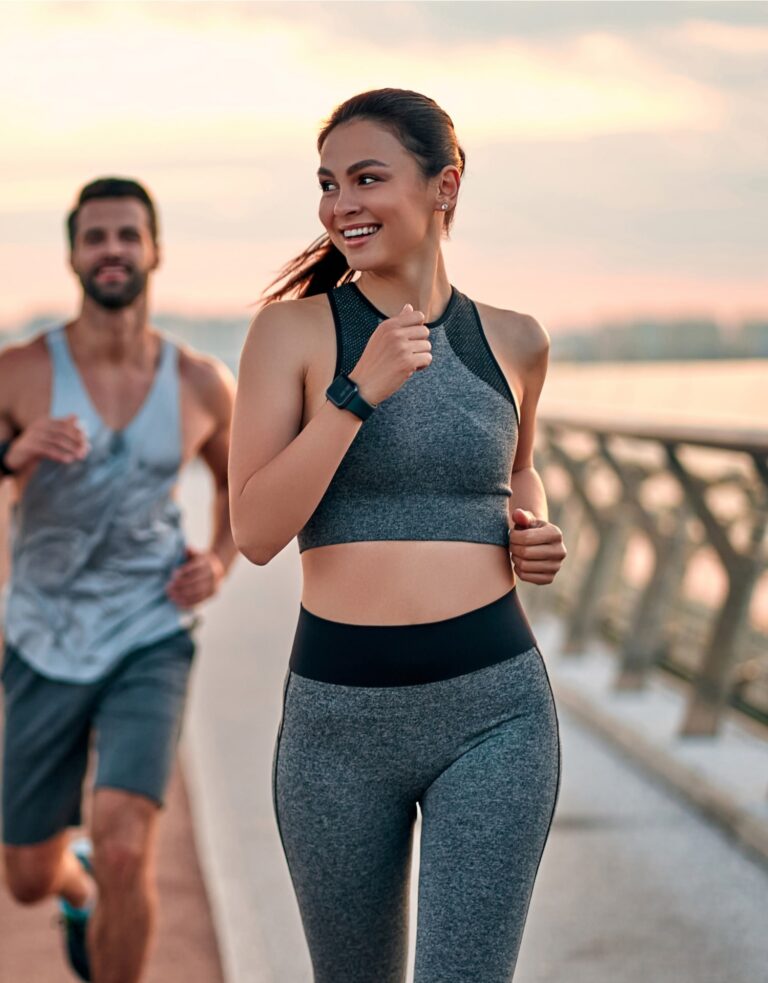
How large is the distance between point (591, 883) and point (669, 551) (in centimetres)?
217

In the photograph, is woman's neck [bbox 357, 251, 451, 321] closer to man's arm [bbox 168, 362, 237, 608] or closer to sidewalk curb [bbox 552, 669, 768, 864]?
man's arm [bbox 168, 362, 237, 608]

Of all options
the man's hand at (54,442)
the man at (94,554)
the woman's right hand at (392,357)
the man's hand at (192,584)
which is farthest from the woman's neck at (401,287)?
the man's hand at (192,584)

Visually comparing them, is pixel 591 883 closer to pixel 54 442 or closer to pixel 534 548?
pixel 54 442

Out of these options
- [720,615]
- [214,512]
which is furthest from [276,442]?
[720,615]

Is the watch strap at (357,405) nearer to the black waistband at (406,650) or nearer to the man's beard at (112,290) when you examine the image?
the black waistband at (406,650)

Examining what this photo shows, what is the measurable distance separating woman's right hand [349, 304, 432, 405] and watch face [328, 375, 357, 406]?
1 centimetres

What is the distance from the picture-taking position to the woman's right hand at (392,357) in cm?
247

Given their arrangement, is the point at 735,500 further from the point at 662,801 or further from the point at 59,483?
the point at 59,483

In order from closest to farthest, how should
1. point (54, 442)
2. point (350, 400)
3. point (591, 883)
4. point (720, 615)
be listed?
point (350, 400) → point (54, 442) → point (591, 883) → point (720, 615)

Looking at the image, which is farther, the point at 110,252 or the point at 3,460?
the point at 110,252

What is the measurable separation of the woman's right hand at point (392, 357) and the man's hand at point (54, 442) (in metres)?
1.55

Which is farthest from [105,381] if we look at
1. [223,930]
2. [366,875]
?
[366,875]

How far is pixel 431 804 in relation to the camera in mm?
2656

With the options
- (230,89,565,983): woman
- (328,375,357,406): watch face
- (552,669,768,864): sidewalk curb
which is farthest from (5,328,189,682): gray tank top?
(552,669,768,864): sidewalk curb
